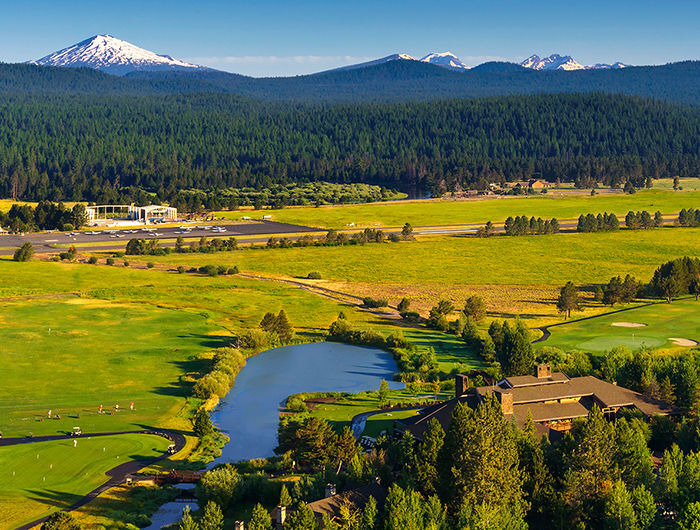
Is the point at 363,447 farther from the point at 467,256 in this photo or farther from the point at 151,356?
the point at 467,256

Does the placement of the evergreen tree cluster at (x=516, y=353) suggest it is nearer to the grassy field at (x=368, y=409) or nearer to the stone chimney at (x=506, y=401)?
the grassy field at (x=368, y=409)

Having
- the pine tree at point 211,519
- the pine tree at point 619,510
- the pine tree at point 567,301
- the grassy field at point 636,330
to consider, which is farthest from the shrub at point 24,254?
the pine tree at point 619,510

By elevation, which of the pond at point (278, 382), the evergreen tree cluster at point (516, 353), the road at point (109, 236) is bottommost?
the pond at point (278, 382)

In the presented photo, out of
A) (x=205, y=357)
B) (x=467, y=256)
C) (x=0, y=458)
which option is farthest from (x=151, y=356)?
(x=467, y=256)

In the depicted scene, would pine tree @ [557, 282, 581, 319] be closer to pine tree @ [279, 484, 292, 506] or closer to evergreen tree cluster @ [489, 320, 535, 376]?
evergreen tree cluster @ [489, 320, 535, 376]

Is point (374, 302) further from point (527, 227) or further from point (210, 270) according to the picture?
point (527, 227)
